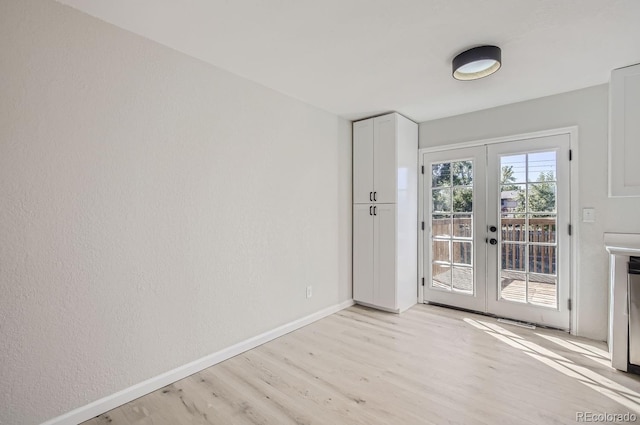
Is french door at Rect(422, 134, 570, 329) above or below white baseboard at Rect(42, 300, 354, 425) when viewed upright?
above

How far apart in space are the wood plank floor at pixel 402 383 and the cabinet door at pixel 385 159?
1.60 metres

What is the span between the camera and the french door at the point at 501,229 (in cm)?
308

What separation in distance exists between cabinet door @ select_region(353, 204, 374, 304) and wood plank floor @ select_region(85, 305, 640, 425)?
0.84m

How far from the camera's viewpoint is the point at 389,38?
206 cm

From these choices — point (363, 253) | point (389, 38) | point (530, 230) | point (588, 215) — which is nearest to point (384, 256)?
point (363, 253)

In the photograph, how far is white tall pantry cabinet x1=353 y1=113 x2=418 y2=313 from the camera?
359 cm

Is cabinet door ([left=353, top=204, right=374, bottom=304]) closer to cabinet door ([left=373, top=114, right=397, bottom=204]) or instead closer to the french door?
cabinet door ([left=373, top=114, right=397, bottom=204])

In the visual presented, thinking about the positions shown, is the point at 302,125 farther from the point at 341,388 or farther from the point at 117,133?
the point at 341,388

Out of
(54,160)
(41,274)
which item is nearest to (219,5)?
(54,160)

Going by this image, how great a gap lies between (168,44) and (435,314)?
3.79 metres

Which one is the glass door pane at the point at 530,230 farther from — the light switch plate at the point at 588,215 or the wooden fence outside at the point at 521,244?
the light switch plate at the point at 588,215

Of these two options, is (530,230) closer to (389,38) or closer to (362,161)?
(362,161)

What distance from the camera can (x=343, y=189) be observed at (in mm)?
3863

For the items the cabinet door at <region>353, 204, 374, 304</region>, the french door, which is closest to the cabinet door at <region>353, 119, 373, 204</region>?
the cabinet door at <region>353, 204, 374, 304</region>
